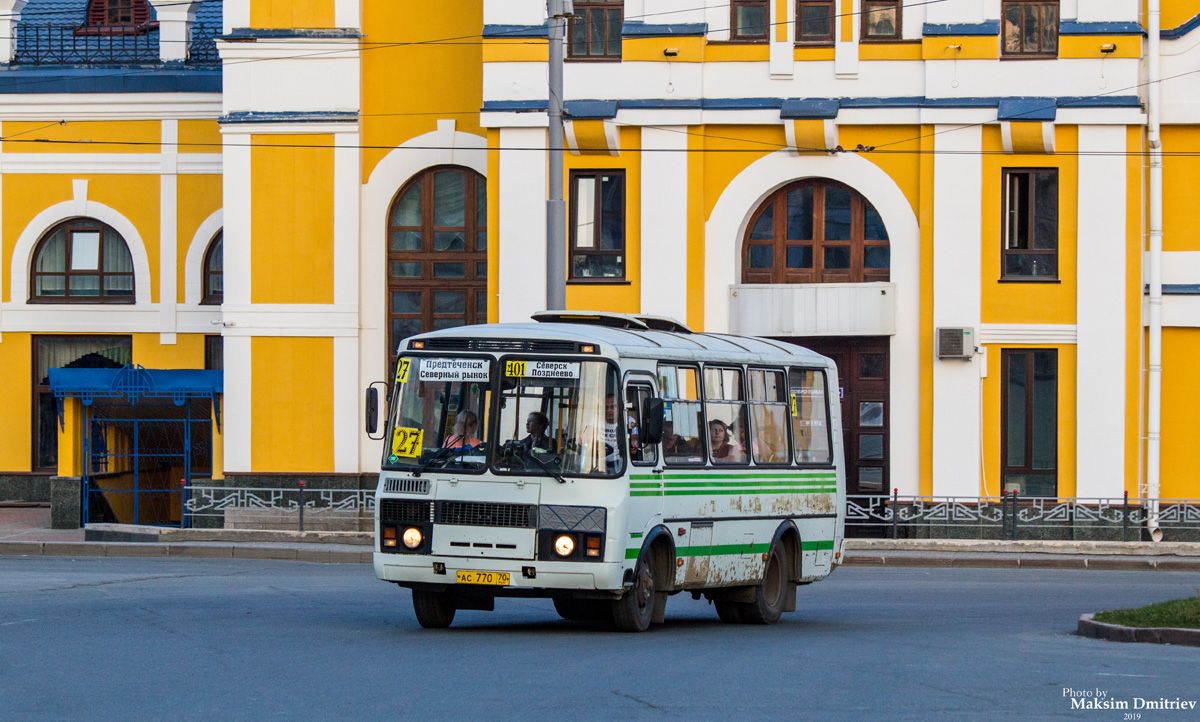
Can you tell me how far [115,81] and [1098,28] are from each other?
60.8ft

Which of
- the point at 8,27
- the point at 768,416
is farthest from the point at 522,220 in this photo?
the point at 8,27

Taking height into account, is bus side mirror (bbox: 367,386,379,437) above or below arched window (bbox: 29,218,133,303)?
below

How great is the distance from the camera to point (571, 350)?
12688 mm

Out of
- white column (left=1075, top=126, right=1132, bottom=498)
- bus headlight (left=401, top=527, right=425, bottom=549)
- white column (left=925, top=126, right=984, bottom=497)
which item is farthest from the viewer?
white column (left=925, top=126, right=984, bottom=497)

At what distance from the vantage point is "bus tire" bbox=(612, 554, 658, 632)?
12719mm

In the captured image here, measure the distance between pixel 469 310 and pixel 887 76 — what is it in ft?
27.8

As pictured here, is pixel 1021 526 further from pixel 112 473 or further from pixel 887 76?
pixel 112 473

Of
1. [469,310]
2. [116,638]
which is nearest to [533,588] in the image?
[116,638]

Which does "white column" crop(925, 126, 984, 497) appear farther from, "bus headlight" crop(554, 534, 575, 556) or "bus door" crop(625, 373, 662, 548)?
"bus headlight" crop(554, 534, 575, 556)

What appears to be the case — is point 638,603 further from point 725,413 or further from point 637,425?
point 725,413

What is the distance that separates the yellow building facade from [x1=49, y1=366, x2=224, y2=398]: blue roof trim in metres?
0.48

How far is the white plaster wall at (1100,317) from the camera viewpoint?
80.7ft

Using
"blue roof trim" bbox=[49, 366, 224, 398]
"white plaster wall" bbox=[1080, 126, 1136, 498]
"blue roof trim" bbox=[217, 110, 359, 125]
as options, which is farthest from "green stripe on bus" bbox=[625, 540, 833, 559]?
"blue roof trim" bbox=[49, 366, 224, 398]

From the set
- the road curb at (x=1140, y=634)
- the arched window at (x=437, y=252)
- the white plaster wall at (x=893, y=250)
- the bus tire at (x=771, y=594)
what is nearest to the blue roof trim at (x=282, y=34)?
the arched window at (x=437, y=252)
